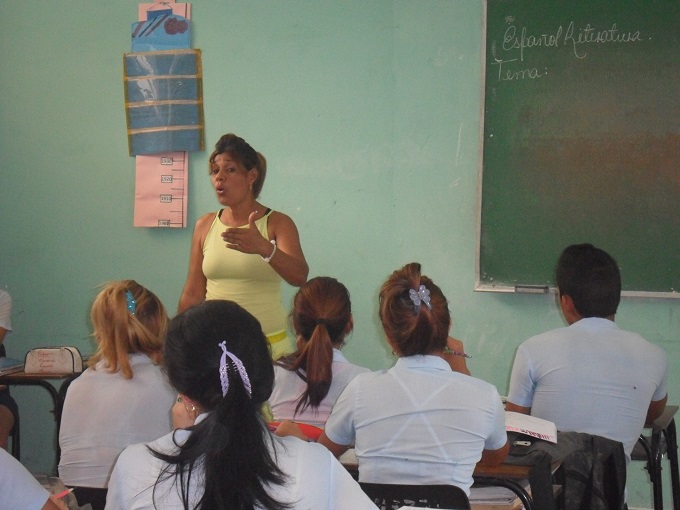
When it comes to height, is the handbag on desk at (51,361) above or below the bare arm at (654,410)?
below

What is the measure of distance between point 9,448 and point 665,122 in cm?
379

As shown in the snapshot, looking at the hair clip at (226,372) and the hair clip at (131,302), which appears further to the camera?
the hair clip at (131,302)

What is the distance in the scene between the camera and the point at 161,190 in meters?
4.43

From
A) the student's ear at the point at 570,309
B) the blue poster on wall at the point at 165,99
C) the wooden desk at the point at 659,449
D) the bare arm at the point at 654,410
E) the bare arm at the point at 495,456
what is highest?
the blue poster on wall at the point at 165,99

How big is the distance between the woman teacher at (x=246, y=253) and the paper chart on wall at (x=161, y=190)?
0.86 meters

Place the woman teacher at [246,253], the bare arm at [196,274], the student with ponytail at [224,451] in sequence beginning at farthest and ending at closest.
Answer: the bare arm at [196,274] < the woman teacher at [246,253] < the student with ponytail at [224,451]

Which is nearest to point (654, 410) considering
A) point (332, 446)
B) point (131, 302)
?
point (332, 446)

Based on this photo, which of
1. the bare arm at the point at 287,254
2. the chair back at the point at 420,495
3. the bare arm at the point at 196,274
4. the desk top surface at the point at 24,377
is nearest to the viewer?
the chair back at the point at 420,495

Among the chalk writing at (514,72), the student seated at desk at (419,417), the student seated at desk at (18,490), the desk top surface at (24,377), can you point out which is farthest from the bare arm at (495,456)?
the desk top surface at (24,377)

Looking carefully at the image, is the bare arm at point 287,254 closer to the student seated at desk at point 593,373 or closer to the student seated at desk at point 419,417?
the student seated at desk at point 593,373

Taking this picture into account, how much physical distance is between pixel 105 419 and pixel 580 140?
2394 millimetres

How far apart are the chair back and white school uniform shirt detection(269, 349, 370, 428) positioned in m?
0.66

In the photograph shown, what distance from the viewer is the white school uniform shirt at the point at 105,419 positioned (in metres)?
2.47

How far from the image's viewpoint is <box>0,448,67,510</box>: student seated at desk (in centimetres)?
146
